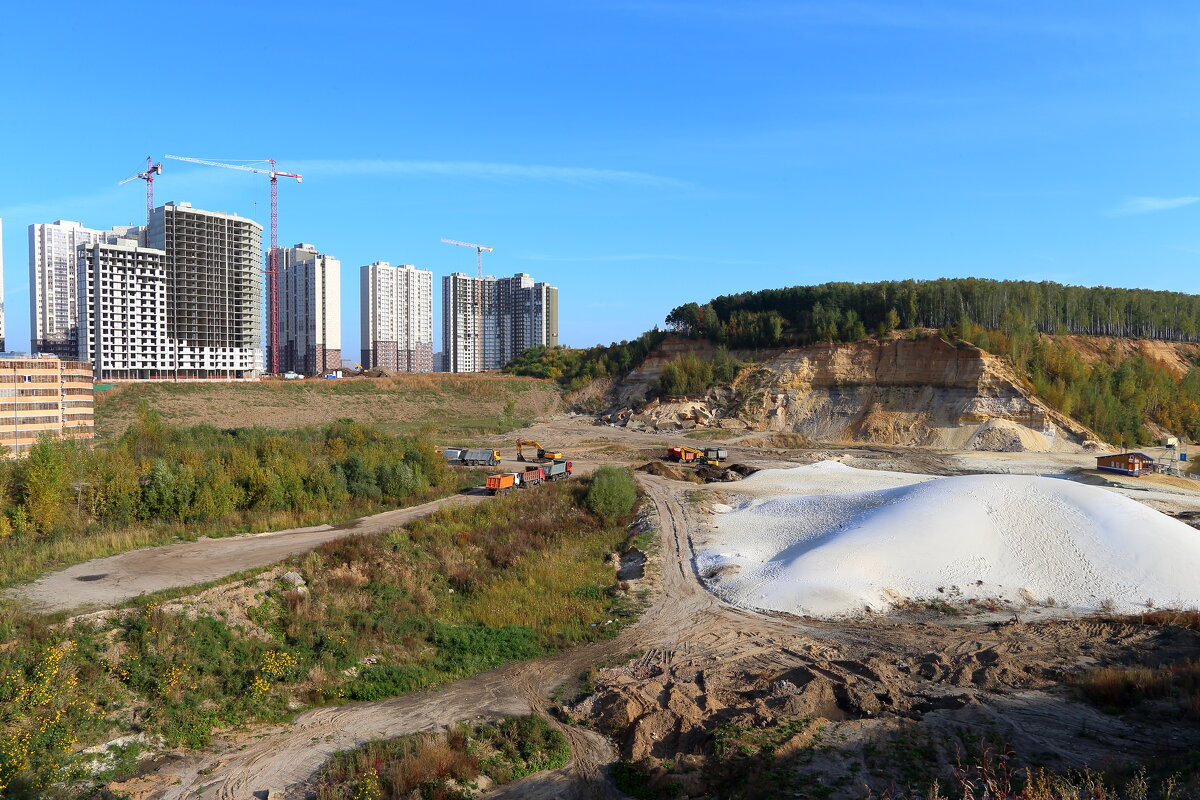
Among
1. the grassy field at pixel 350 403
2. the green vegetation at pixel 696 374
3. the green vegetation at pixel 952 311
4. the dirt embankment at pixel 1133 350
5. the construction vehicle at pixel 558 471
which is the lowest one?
the construction vehicle at pixel 558 471

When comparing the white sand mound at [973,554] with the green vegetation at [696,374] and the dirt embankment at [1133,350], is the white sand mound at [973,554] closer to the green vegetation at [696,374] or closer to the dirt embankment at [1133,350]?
the green vegetation at [696,374]

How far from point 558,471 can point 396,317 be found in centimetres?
10106

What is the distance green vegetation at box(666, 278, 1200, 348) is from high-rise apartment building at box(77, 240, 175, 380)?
59.4 meters

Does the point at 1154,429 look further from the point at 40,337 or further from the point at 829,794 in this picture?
the point at 40,337

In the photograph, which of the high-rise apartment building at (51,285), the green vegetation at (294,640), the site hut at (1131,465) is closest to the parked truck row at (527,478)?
the green vegetation at (294,640)

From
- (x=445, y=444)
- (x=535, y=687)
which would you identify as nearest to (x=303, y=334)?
(x=445, y=444)

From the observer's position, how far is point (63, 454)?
2325 centimetres

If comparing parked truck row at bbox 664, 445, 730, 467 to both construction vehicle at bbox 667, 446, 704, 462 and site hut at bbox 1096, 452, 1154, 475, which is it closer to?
construction vehicle at bbox 667, 446, 704, 462

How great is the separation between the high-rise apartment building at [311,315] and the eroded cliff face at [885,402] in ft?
→ 204

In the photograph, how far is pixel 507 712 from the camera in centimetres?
1451

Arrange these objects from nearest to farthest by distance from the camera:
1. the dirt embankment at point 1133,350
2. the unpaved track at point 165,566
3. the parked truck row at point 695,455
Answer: the unpaved track at point 165,566 < the parked truck row at point 695,455 < the dirt embankment at point 1133,350

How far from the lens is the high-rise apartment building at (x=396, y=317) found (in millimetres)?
127062

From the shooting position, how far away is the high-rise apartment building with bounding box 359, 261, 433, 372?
417ft

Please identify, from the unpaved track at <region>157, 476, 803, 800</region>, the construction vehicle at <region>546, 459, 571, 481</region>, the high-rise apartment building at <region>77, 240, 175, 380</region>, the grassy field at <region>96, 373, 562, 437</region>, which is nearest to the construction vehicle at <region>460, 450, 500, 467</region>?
the construction vehicle at <region>546, 459, 571, 481</region>
